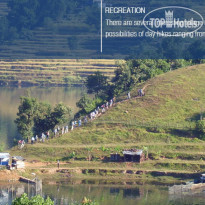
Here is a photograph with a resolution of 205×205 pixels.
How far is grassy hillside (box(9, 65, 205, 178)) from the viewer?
214 ft

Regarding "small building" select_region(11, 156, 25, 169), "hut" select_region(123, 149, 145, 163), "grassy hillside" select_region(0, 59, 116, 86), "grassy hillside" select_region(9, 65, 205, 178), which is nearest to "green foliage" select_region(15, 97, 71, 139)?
"grassy hillside" select_region(9, 65, 205, 178)

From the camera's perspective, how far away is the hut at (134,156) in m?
64.8

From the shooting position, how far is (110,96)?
83.8 meters

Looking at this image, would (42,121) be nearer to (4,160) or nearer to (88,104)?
(4,160)

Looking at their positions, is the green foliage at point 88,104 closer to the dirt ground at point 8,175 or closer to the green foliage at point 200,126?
the green foliage at point 200,126

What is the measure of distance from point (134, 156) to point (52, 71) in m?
72.8

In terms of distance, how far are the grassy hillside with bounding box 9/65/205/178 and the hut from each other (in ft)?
1.85

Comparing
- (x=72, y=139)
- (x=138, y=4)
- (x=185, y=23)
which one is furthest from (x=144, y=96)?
(x=138, y=4)

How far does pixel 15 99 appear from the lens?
115250 mm

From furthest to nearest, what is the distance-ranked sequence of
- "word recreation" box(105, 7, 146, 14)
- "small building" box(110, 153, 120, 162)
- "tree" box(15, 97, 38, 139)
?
"word recreation" box(105, 7, 146, 14) → "tree" box(15, 97, 38, 139) → "small building" box(110, 153, 120, 162)

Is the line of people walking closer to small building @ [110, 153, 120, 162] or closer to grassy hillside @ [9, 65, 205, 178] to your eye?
grassy hillside @ [9, 65, 205, 178]

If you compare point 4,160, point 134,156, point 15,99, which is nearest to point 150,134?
point 134,156

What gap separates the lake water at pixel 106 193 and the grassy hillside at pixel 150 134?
320 cm

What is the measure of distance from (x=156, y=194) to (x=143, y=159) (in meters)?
6.31
